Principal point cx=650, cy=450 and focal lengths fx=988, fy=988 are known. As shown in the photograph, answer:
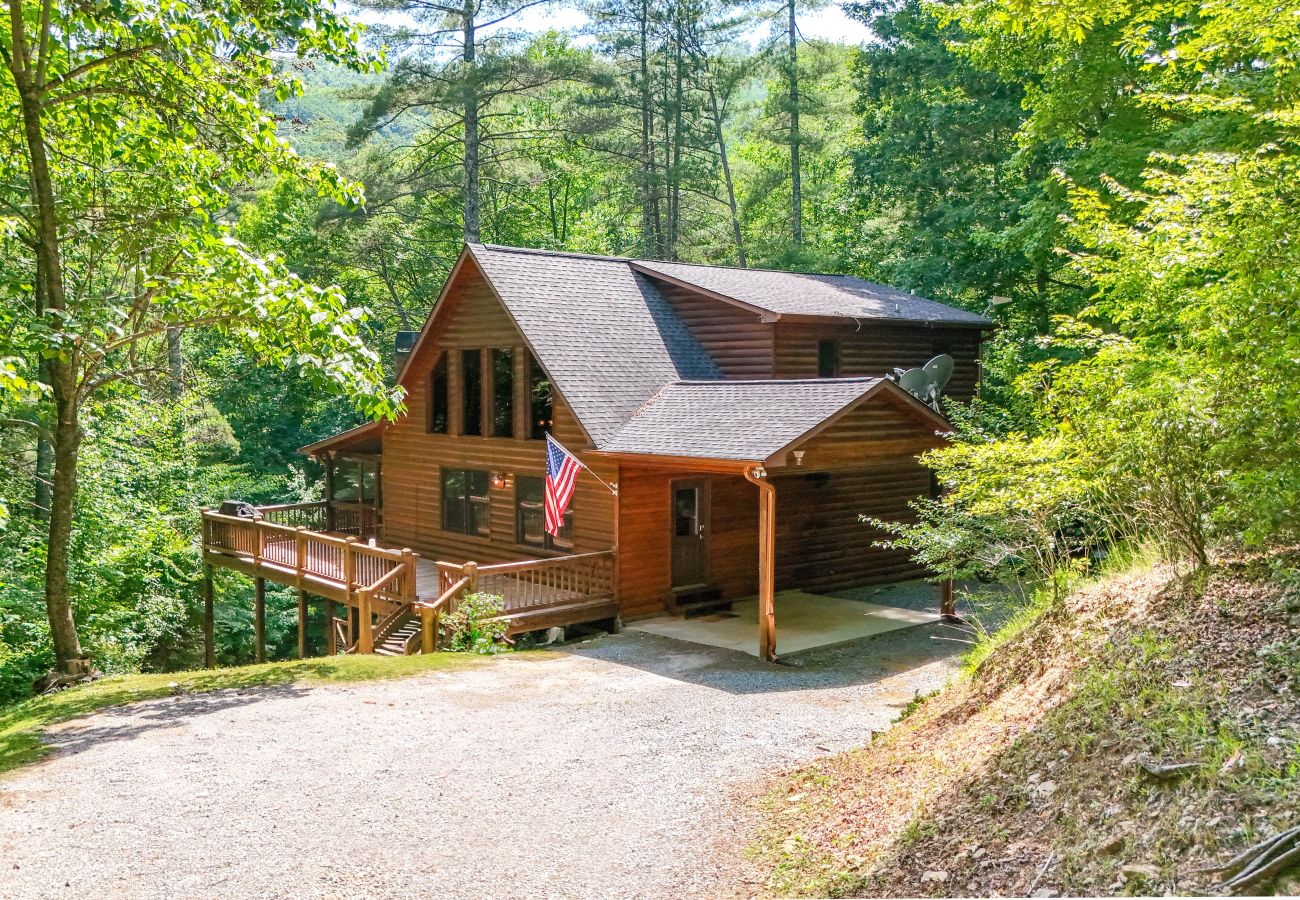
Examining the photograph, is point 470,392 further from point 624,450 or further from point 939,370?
point 939,370

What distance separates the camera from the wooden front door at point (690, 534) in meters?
16.5

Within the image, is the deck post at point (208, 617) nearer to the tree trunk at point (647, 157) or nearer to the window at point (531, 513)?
the window at point (531, 513)

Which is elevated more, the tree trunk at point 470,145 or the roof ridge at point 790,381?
the tree trunk at point 470,145

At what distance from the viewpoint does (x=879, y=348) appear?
20.2m

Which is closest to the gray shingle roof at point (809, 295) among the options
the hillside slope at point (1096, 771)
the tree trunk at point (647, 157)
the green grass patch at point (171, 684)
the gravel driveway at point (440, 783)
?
the gravel driveway at point (440, 783)

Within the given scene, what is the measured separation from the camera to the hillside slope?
169 inches

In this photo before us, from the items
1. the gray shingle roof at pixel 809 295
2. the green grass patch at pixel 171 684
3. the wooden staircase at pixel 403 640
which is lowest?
the wooden staircase at pixel 403 640

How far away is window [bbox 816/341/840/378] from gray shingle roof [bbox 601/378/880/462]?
373 cm

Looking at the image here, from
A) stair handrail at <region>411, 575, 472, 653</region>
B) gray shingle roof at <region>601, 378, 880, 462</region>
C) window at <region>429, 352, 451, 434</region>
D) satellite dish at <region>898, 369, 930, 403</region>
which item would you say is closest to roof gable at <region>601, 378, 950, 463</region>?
gray shingle roof at <region>601, 378, 880, 462</region>

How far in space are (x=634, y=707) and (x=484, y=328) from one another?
9818mm

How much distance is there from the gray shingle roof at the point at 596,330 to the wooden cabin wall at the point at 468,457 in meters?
→ 0.53

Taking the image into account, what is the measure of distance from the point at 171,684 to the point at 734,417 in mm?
8060

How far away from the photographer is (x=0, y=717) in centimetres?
1002

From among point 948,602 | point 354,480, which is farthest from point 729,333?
point 354,480
